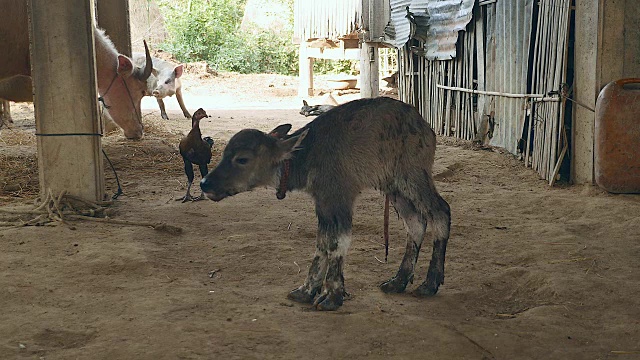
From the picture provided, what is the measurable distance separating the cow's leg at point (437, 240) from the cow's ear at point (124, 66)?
5.81 m

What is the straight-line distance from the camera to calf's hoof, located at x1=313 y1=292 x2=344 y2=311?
408 centimetres

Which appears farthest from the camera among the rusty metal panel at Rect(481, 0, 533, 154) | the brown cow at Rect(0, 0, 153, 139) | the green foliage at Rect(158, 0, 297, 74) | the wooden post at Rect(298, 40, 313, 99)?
the green foliage at Rect(158, 0, 297, 74)

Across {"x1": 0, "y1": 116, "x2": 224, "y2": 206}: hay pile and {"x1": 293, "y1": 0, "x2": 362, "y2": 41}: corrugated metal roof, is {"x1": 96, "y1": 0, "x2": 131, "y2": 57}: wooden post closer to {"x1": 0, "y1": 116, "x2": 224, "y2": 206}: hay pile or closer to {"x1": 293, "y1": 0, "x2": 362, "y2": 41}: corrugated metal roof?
{"x1": 0, "y1": 116, "x2": 224, "y2": 206}: hay pile

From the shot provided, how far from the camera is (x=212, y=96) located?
826 inches

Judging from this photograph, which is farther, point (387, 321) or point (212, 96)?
point (212, 96)

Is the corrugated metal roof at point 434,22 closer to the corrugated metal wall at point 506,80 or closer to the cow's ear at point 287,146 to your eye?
the corrugated metal wall at point 506,80

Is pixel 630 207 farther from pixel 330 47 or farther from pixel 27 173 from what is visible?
pixel 330 47

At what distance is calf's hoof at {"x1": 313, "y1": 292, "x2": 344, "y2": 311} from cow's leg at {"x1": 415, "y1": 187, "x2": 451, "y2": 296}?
1.97ft

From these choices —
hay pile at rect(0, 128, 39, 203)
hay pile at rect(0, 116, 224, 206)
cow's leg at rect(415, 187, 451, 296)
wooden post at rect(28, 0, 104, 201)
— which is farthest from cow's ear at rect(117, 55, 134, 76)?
cow's leg at rect(415, 187, 451, 296)

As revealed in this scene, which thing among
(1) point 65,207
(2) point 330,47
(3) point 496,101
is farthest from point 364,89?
(1) point 65,207

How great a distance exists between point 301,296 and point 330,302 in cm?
25

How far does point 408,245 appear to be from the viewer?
4.58 meters

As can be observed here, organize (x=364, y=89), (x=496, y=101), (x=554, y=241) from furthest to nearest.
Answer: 1. (x=364, y=89)
2. (x=496, y=101)
3. (x=554, y=241)

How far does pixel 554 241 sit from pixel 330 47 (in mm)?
13644
